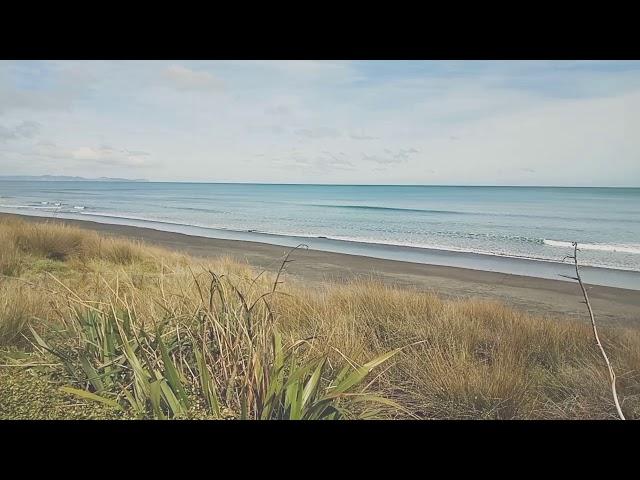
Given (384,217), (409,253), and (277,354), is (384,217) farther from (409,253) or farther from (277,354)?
(277,354)

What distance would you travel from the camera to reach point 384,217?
3.48 meters

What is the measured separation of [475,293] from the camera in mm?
2545

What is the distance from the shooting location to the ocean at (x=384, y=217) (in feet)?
8.66

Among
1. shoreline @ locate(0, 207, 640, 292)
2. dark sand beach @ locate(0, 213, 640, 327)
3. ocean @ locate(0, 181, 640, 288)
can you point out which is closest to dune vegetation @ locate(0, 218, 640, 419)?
dark sand beach @ locate(0, 213, 640, 327)

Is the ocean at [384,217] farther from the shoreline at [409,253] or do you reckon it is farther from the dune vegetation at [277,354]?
the dune vegetation at [277,354]

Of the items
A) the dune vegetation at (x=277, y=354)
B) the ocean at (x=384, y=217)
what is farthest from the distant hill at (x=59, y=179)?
the dune vegetation at (x=277, y=354)

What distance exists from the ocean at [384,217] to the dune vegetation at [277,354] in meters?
0.50

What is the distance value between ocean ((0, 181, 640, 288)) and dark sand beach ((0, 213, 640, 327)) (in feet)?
0.25

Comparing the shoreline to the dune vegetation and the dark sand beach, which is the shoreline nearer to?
the dark sand beach

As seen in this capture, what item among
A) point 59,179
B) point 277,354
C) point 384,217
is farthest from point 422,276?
point 59,179

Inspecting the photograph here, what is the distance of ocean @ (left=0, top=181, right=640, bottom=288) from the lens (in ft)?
8.66

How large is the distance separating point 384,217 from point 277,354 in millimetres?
1721
